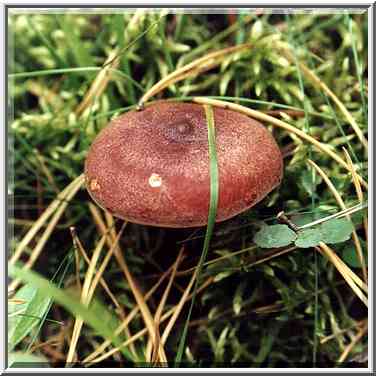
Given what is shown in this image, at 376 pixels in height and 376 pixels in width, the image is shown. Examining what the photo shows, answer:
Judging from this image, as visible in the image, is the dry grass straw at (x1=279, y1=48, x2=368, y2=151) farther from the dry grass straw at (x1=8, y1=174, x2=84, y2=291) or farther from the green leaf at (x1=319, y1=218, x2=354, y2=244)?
the dry grass straw at (x1=8, y1=174, x2=84, y2=291)

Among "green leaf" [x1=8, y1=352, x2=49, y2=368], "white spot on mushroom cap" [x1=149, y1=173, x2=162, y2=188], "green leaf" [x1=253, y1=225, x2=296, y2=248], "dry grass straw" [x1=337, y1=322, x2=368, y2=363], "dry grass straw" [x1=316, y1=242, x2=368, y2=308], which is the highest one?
"white spot on mushroom cap" [x1=149, y1=173, x2=162, y2=188]

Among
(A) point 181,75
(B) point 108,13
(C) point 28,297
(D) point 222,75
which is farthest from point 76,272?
(B) point 108,13

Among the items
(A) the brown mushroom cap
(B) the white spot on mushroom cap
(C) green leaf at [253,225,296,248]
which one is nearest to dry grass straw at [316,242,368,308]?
(C) green leaf at [253,225,296,248]

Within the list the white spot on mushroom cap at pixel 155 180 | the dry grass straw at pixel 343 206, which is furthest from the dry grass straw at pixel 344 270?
the white spot on mushroom cap at pixel 155 180

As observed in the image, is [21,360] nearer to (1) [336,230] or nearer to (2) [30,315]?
(2) [30,315]

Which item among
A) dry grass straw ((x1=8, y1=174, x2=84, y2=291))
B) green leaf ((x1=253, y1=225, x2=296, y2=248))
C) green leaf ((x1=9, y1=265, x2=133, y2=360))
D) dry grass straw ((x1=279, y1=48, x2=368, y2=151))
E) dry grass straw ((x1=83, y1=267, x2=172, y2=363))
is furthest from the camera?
dry grass straw ((x1=8, y1=174, x2=84, y2=291))

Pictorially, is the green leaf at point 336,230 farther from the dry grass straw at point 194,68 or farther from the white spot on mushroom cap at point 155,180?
the dry grass straw at point 194,68
